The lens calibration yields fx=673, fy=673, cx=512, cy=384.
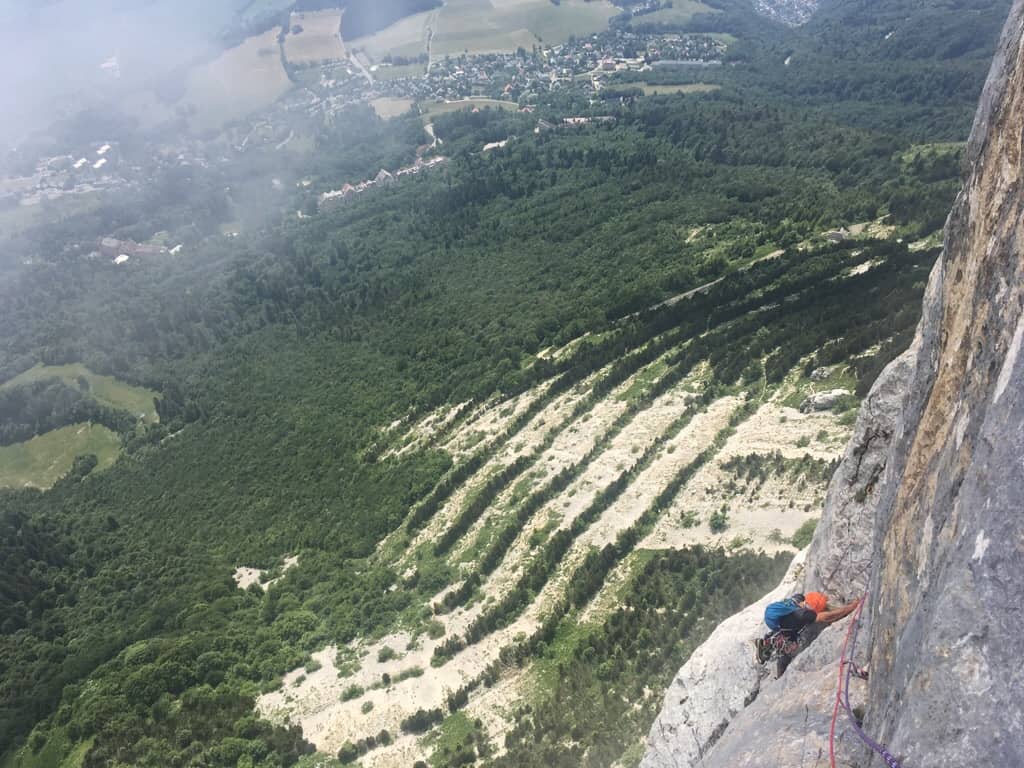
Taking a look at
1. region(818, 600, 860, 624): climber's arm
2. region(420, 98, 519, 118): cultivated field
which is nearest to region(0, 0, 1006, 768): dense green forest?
region(818, 600, 860, 624): climber's arm

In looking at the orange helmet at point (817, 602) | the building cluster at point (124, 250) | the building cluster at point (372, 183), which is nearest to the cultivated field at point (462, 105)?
the building cluster at point (372, 183)

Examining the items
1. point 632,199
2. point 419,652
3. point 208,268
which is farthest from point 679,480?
point 208,268

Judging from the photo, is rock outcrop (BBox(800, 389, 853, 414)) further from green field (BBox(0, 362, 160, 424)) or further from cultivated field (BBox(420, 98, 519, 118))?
cultivated field (BBox(420, 98, 519, 118))

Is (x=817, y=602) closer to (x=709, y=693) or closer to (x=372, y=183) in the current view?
(x=709, y=693)

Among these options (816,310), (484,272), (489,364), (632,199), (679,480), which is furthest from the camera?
(632,199)

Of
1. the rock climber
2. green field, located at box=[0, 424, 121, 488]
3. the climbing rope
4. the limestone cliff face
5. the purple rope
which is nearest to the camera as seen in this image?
the limestone cliff face

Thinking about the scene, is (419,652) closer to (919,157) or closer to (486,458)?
(486,458)
